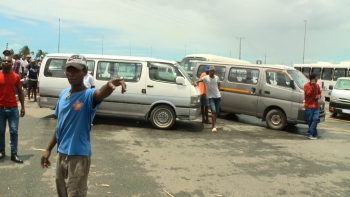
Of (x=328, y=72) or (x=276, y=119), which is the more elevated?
(x=328, y=72)

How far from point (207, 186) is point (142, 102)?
4475mm

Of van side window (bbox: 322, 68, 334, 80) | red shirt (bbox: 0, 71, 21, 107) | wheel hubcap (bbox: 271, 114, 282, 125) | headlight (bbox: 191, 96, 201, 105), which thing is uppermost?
van side window (bbox: 322, 68, 334, 80)

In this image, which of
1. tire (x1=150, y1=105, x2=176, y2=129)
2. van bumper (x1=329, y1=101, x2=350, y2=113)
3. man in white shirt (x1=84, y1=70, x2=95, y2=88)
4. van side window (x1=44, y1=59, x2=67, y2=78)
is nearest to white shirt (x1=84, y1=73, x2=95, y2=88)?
man in white shirt (x1=84, y1=70, x2=95, y2=88)

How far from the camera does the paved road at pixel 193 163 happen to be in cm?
475

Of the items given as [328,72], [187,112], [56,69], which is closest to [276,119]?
[187,112]

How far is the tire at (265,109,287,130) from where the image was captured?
→ 976cm

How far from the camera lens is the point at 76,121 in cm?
286

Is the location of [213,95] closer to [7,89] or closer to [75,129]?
[7,89]

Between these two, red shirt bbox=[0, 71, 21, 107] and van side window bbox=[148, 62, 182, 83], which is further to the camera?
van side window bbox=[148, 62, 182, 83]

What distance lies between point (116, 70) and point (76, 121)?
6438 millimetres

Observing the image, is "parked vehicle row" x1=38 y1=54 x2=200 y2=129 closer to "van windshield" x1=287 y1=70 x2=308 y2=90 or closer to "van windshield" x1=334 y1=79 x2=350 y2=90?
"van windshield" x1=287 y1=70 x2=308 y2=90

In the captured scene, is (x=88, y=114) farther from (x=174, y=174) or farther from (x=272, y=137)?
(x=272, y=137)

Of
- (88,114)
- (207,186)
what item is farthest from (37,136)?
(88,114)

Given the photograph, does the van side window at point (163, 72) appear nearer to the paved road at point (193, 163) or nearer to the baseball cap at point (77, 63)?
the paved road at point (193, 163)
